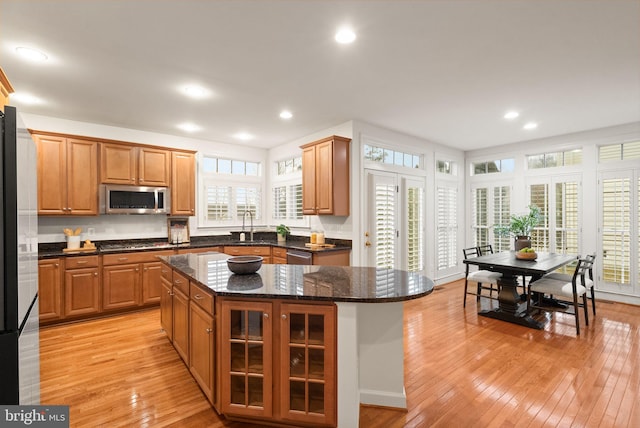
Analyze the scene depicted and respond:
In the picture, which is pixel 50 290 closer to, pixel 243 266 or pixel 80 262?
pixel 80 262

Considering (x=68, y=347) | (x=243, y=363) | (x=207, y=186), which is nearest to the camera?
(x=243, y=363)

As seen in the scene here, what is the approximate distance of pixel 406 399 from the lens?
7.48 ft

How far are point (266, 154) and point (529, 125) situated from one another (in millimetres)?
4719

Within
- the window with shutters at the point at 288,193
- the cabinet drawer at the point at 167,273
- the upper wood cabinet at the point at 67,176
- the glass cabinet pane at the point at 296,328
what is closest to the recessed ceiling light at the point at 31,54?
the upper wood cabinet at the point at 67,176

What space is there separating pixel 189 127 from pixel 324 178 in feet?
7.61

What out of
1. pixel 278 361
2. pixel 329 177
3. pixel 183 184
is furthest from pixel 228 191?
pixel 278 361

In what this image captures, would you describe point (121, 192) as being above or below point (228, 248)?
above

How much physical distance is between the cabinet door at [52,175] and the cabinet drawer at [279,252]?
297 centimetres

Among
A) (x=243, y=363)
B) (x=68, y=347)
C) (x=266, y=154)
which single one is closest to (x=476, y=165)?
Result: (x=266, y=154)

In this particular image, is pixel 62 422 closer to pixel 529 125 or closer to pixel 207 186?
pixel 207 186

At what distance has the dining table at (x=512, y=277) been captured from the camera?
3.83 metres

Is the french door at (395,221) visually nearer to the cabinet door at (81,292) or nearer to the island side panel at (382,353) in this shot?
the island side panel at (382,353)

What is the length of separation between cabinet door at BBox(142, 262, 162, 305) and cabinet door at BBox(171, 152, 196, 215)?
3.12 ft

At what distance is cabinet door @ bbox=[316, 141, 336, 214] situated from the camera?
450 cm
